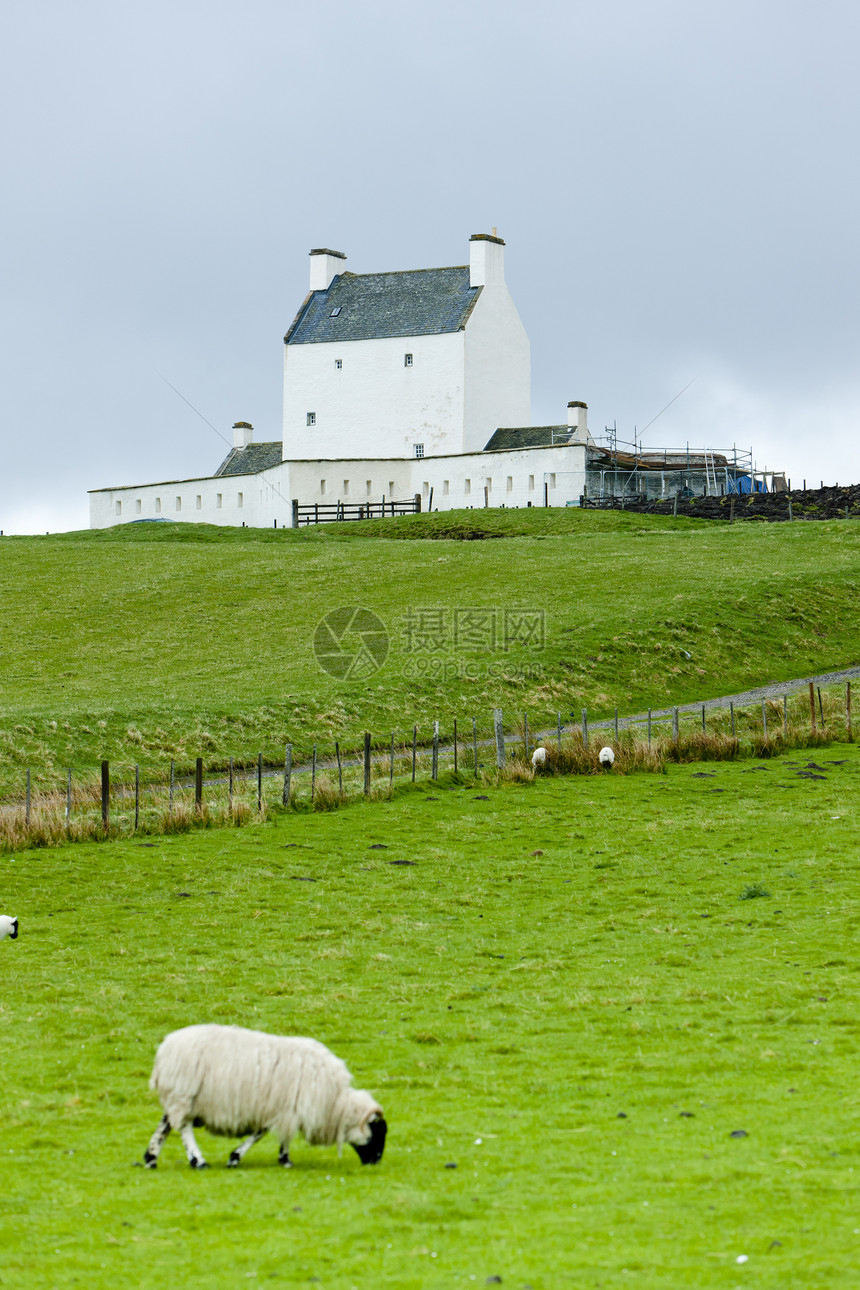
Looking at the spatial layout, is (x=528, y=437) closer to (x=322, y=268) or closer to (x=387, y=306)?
(x=387, y=306)

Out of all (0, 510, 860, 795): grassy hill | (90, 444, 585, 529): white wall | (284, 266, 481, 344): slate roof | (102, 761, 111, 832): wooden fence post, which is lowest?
(102, 761, 111, 832): wooden fence post

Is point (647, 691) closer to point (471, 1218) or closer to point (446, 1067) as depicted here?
point (446, 1067)

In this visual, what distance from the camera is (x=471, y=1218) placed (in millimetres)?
8711

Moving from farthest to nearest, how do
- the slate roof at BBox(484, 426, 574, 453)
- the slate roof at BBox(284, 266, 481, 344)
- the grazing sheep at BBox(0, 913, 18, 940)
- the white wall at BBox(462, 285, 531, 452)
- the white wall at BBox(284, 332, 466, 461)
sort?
the slate roof at BBox(284, 266, 481, 344) → the white wall at BBox(462, 285, 531, 452) → the white wall at BBox(284, 332, 466, 461) → the slate roof at BBox(484, 426, 574, 453) → the grazing sheep at BBox(0, 913, 18, 940)

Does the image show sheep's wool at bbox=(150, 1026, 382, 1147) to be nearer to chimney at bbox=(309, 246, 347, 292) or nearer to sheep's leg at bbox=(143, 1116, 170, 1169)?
sheep's leg at bbox=(143, 1116, 170, 1169)

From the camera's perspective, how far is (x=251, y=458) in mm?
107125

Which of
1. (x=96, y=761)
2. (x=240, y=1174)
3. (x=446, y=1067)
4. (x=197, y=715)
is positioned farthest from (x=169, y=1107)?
(x=197, y=715)

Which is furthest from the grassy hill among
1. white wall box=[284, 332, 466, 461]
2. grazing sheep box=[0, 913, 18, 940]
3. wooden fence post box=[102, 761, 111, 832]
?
white wall box=[284, 332, 466, 461]

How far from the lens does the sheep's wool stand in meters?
9.59

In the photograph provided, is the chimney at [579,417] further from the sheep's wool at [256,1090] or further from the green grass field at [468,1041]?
the sheep's wool at [256,1090]

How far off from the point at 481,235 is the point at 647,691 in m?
64.3

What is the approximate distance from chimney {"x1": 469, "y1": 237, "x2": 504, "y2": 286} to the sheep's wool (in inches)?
3734

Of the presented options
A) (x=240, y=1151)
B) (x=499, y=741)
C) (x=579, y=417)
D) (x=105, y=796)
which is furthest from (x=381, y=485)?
(x=240, y=1151)

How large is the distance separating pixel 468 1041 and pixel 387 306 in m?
94.3
